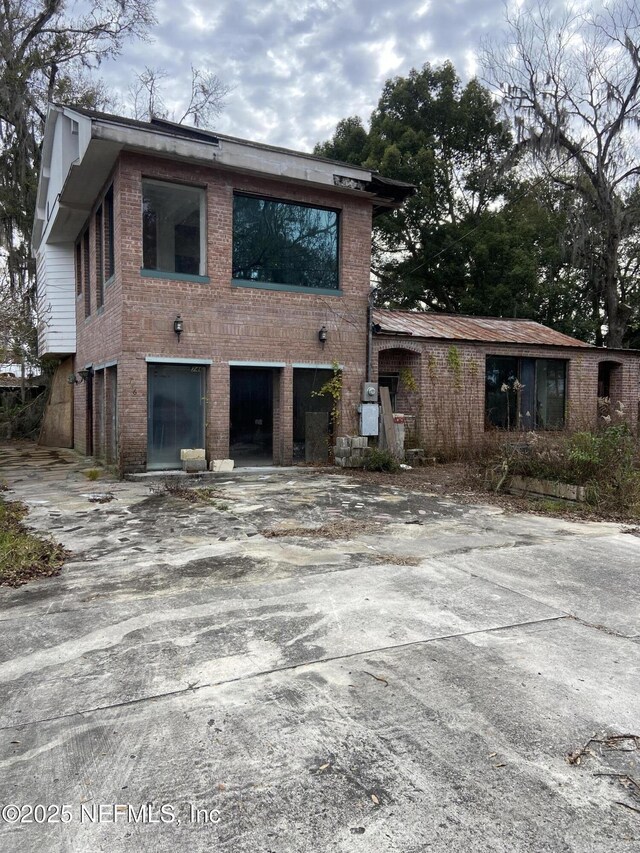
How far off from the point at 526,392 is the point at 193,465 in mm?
8932

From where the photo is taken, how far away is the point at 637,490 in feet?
24.9

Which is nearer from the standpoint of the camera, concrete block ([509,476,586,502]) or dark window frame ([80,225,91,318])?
concrete block ([509,476,586,502])

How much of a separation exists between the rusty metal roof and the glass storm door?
4303 mm

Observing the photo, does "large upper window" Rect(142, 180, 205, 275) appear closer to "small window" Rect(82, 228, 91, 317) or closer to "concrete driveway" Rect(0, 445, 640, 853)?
"small window" Rect(82, 228, 91, 317)

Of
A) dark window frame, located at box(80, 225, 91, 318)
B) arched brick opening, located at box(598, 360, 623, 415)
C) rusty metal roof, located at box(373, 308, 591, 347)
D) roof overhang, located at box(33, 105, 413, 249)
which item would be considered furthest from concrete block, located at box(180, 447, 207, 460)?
arched brick opening, located at box(598, 360, 623, 415)

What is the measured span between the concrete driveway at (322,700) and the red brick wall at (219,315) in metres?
4.89

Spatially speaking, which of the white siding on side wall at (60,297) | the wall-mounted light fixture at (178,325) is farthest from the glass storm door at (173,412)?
the white siding on side wall at (60,297)

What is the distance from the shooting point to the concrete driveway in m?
2.00

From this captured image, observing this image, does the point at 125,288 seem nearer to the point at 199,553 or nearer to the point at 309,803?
the point at 199,553

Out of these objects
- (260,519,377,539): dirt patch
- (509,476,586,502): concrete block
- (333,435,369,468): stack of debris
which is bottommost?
(260,519,377,539): dirt patch

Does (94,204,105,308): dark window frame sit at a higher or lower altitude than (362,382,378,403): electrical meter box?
higher

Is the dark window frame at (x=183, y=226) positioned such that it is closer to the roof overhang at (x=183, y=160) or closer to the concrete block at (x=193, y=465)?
the roof overhang at (x=183, y=160)

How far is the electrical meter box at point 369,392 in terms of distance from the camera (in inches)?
460

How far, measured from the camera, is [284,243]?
1118cm
